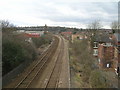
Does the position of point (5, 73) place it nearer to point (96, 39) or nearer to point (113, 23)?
point (96, 39)

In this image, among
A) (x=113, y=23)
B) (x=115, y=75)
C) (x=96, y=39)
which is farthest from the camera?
(x=113, y=23)

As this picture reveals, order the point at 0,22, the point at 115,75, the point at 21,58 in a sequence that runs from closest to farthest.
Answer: the point at 21,58, the point at 115,75, the point at 0,22

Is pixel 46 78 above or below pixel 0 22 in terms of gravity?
below

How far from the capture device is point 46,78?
17.6m

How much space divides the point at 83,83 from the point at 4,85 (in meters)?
6.24

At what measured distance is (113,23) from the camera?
53531mm

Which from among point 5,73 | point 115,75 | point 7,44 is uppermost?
point 7,44

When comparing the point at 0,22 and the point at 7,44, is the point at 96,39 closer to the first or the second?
the point at 0,22

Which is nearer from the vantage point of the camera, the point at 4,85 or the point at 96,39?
the point at 4,85

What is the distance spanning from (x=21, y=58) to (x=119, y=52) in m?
11.6

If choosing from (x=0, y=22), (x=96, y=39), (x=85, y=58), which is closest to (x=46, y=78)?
(x=85, y=58)

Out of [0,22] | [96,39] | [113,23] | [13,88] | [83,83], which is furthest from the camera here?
[113,23]

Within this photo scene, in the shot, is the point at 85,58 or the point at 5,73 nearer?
the point at 5,73

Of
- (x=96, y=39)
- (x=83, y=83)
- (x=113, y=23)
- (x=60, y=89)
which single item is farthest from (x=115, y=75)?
(x=113, y=23)
